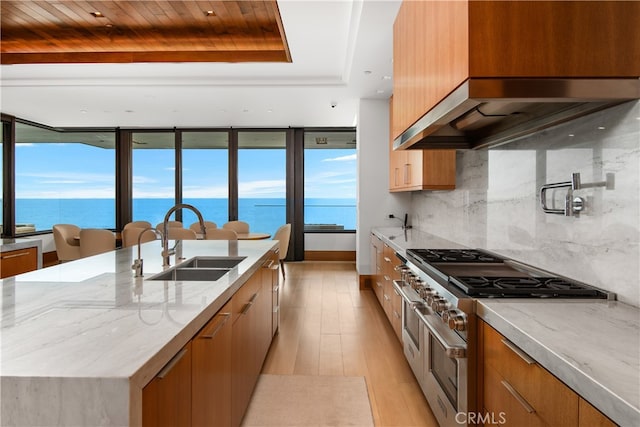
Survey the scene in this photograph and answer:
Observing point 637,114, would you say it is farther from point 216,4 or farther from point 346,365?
point 216,4

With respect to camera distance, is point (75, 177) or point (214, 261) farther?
point (75, 177)

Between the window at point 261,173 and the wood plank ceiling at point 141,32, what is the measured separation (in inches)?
131

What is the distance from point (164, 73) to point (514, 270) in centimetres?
438

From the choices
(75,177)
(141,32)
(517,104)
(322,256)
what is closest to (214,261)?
(517,104)

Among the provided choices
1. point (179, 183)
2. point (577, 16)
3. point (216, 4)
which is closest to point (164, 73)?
point (216, 4)

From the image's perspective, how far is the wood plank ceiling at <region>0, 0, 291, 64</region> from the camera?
343 centimetres

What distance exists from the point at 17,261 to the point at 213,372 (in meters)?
3.77

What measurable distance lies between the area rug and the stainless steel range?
413 mm

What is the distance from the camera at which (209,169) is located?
761 centimetres

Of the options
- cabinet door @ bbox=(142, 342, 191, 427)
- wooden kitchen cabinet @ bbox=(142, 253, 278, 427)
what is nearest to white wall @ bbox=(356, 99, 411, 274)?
wooden kitchen cabinet @ bbox=(142, 253, 278, 427)

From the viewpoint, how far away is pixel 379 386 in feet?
8.11

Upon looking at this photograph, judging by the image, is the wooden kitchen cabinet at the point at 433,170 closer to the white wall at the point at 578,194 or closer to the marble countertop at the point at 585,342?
the white wall at the point at 578,194

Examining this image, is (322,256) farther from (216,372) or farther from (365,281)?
(216,372)

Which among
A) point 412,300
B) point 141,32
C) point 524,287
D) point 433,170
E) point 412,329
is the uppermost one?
point 141,32
